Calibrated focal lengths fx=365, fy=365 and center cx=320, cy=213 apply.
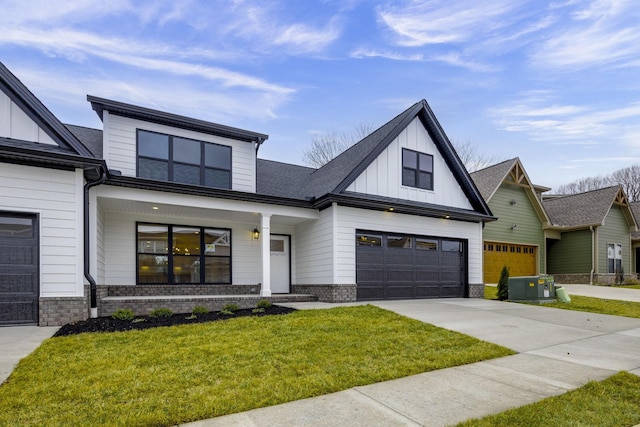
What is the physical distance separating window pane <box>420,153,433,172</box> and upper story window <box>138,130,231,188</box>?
22.4 feet

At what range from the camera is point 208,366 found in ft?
15.4

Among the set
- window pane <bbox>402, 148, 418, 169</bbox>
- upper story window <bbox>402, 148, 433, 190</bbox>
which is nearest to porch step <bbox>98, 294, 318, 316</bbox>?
upper story window <bbox>402, 148, 433, 190</bbox>

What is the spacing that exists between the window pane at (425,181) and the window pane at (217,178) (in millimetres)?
6715

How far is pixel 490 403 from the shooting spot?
3.69 meters

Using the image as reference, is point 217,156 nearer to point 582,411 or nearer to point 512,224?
point 582,411

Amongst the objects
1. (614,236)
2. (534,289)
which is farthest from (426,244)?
(614,236)

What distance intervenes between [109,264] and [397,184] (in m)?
9.34

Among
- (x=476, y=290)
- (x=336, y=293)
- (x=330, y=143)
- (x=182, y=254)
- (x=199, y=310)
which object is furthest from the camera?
(x=330, y=143)

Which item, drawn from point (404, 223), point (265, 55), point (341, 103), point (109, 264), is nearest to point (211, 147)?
point (109, 264)

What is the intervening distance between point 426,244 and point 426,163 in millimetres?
2957

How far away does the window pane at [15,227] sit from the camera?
24.5ft

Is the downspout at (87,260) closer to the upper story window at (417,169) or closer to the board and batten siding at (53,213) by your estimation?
the board and batten siding at (53,213)

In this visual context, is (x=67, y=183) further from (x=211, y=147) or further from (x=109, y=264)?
(x=211, y=147)

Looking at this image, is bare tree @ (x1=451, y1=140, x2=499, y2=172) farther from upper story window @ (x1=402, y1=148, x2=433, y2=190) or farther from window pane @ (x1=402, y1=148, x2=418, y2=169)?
window pane @ (x1=402, y1=148, x2=418, y2=169)
